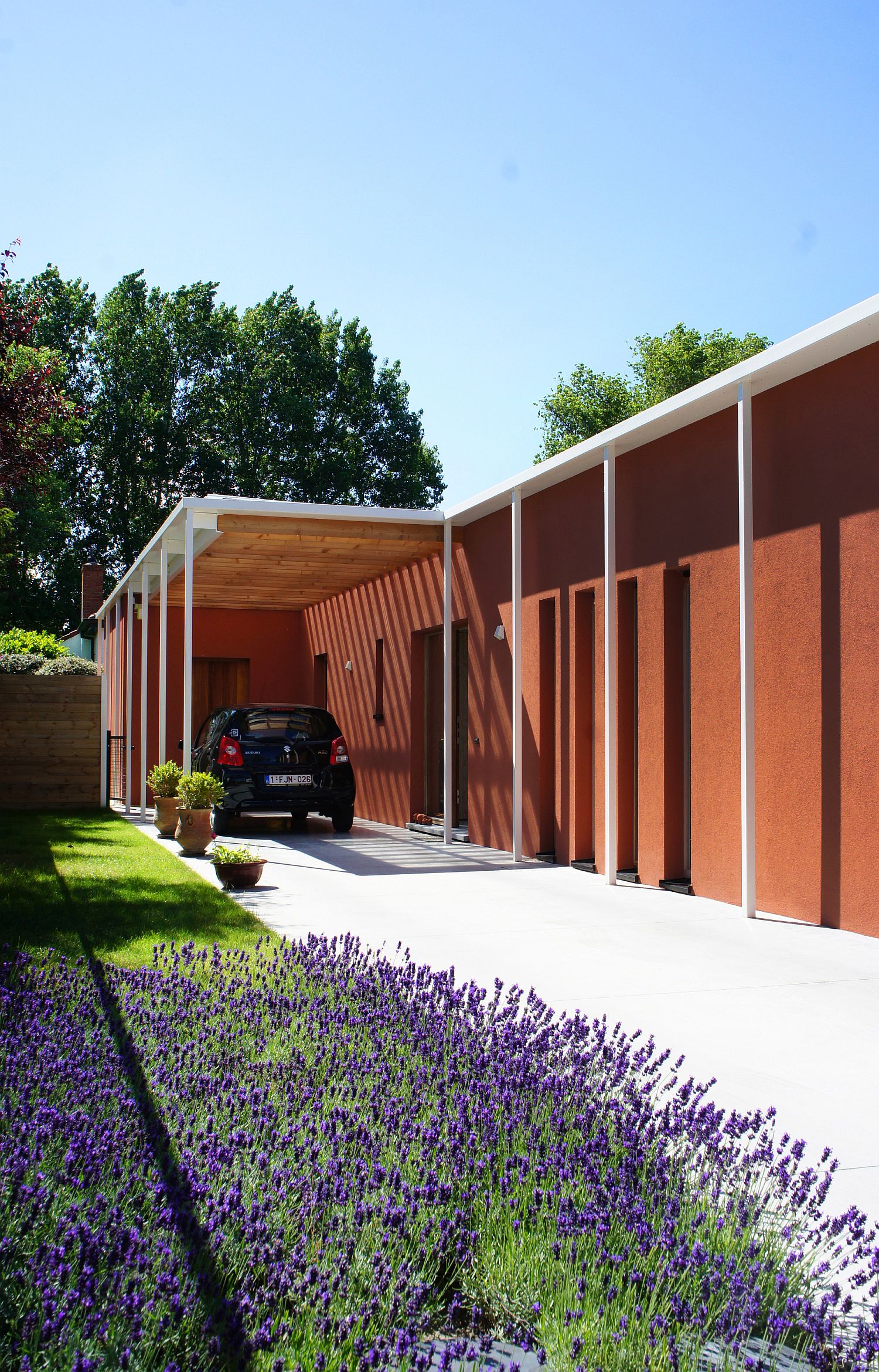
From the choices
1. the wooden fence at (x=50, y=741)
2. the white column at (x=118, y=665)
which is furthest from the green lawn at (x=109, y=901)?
the white column at (x=118, y=665)

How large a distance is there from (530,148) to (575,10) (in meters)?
2.02

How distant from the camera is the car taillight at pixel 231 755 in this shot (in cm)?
1206

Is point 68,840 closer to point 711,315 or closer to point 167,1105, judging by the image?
point 167,1105

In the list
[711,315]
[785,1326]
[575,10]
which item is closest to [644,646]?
[575,10]

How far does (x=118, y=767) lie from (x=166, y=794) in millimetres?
8581

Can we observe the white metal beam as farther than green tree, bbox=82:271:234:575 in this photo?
No

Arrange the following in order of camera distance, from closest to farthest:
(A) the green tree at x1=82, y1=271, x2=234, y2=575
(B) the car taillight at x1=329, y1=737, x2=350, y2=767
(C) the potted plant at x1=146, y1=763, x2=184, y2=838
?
1. (C) the potted plant at x1=146, y1=763, x2=184, y2=838
2. (B) the car taillight at x1=329, y1=737, x2=350, y2=767
3. (A) the green tree at x1=82, y1=271, x2=234, y2=575

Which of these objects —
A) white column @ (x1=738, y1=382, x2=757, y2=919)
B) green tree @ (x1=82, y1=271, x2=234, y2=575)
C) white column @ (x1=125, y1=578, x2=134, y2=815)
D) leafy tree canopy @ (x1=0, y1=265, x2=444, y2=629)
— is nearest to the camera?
white column @ (x1=738, y1=382, x2=757, y2=919)

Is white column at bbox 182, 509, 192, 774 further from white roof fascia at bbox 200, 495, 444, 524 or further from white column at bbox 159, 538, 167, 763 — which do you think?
white column at bbox 159, 538, 167, 763

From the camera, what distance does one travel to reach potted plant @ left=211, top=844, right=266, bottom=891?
844cm

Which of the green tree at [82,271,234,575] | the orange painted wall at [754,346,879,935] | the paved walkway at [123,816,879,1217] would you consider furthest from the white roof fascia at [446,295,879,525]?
the green tree at [82,271,234,575]

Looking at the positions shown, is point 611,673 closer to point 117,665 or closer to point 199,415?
point 117,665

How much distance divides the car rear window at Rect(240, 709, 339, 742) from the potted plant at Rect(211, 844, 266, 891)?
12.1 ft

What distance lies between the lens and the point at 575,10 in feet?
32.7
